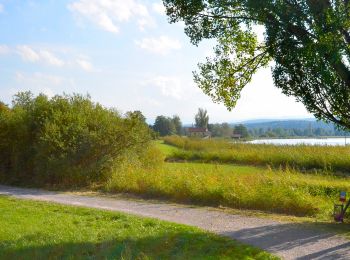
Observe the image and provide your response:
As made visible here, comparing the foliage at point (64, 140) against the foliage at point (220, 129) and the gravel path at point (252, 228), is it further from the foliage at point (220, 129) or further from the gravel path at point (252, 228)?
the foliage at point (220, 129)

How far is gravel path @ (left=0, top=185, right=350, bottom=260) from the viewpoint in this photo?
8.80 m

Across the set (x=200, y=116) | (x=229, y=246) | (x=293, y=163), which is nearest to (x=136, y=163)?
(x=229, y=246)

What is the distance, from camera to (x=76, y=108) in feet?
71.2

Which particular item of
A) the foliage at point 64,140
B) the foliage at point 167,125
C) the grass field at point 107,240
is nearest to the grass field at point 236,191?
the foliage at point 64,140

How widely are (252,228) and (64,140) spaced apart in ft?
38.4

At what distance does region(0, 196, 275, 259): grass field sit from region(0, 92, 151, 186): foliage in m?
7.55

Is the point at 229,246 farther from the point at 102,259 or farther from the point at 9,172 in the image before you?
the point at 9,172

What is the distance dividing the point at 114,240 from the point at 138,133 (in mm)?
12351

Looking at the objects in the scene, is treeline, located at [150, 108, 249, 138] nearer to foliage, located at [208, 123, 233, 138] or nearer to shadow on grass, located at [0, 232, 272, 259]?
foliage, located at [208, 123, 233, 138]

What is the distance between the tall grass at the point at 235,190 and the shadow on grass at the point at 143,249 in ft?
13.6

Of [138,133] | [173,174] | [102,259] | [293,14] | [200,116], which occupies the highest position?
[200,116]

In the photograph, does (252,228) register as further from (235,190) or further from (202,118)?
(202,118)

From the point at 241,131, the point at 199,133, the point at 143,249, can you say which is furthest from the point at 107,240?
the point at 199,133

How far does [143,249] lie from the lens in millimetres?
8969
